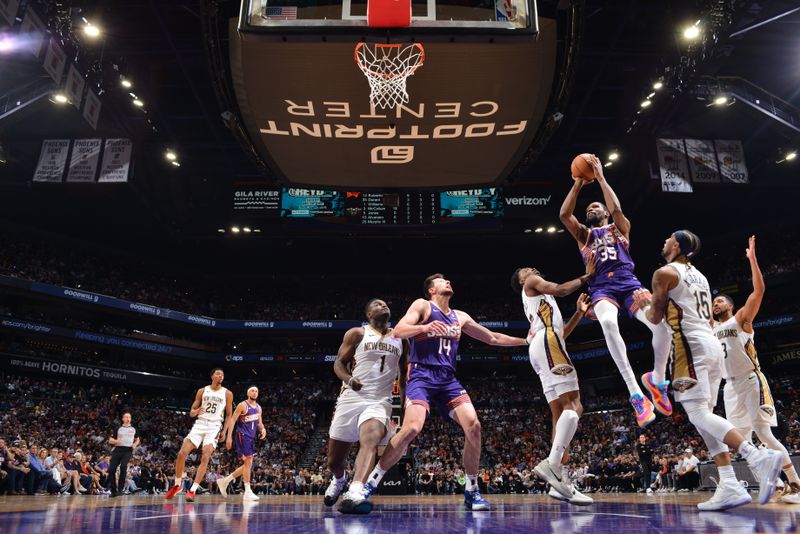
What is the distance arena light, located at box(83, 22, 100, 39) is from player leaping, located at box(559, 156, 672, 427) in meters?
15.1

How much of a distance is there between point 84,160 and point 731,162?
76.8ft

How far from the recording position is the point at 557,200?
24.4 meters

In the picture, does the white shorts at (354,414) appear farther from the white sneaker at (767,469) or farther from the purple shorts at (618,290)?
the white sneaker at (767,469)

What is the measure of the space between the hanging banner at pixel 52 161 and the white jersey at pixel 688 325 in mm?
21773

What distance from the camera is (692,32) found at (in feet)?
50.4

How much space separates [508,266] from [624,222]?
28.7 m

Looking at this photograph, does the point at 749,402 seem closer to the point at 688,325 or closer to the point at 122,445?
the point at 688,325

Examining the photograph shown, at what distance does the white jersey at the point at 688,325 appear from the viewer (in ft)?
15.8

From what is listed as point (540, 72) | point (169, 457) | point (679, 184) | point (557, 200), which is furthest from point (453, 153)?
point (169, 457)

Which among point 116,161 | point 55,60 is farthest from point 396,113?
point 116,161

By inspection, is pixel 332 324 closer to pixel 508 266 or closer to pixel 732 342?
pixel 508 266

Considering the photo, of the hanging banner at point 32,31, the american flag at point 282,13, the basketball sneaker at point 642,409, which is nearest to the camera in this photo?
the basketball sneaker at point 642,409

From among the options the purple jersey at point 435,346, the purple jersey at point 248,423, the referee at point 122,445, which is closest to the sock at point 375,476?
the purple jersey at point 435,346

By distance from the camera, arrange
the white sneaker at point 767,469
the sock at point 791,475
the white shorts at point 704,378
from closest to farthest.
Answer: the white sneaker at point 767,469 → the white shorts at point 704,378 → the sock at point 791,475
